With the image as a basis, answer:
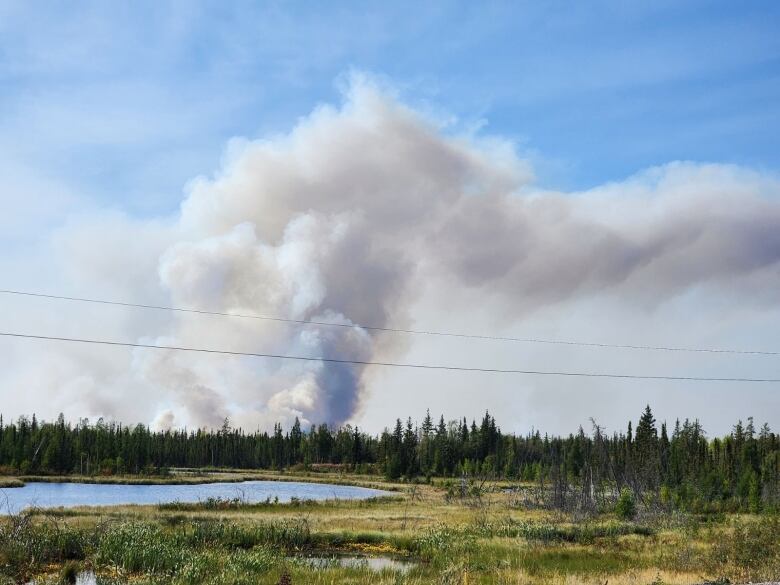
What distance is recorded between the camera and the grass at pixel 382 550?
2350 centimetres

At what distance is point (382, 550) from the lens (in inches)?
1432

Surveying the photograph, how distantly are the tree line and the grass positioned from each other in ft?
65.1

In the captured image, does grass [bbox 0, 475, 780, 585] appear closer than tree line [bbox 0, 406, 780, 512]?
Yes

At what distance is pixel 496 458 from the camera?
157250mm

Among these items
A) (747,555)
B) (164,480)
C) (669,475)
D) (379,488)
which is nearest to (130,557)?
(747,555)

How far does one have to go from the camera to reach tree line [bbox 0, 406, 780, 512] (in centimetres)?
8225

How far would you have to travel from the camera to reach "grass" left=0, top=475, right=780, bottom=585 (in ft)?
77.1

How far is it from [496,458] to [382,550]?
4922 inches

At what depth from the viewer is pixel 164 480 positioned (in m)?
110

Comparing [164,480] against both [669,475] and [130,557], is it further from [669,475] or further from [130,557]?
[130,557]

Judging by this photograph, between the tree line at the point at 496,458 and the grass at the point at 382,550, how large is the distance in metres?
19.9

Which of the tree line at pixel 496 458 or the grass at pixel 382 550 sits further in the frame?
the tree line at pixel 496 458

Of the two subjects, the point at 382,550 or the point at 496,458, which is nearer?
the point at 382,550

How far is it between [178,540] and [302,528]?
8.40 meters
